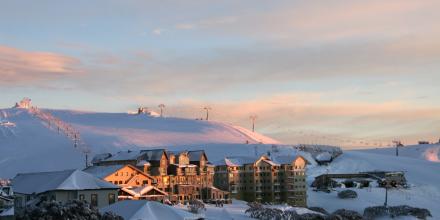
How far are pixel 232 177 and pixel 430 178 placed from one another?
46349mm

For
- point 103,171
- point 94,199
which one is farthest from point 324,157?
point 94,199

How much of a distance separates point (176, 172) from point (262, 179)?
1436 cm

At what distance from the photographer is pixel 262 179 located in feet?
315

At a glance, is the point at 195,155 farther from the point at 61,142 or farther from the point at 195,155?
the point at 61,142

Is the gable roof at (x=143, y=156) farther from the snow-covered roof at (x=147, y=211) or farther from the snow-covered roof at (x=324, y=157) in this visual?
the snow-covered roof at (x=324, y=157)

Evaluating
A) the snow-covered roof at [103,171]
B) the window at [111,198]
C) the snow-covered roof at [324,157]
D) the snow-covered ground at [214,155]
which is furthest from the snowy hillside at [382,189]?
the window at [111,198]

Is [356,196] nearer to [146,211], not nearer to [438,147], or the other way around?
[146,211]

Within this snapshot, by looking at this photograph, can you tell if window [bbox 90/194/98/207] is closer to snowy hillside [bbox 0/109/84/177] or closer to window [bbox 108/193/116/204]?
window [bbox 108/193/116/204]

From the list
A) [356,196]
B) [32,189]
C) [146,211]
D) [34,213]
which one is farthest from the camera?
[356,196]

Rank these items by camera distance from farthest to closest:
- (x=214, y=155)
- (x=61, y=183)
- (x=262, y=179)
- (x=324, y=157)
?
(x=214, y=155)
(x=324, y=157)
(x=262, y=179)
(x=61, y=183)

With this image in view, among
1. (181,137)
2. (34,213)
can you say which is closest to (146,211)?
(34,213)

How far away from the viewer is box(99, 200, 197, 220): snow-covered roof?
38.0 meters

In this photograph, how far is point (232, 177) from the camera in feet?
309

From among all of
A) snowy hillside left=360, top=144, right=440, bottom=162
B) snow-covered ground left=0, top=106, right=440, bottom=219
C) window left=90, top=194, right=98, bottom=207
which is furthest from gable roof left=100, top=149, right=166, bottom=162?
snowy hillside left=360, top=144, right=440, bottom=162
